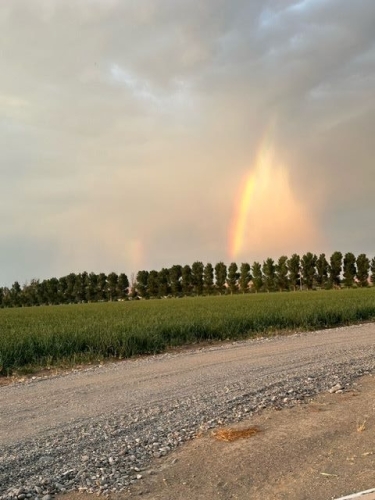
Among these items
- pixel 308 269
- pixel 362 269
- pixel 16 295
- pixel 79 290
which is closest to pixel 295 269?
pixel 308 269

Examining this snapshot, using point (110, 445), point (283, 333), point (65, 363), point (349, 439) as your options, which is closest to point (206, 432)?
point (110, 445)

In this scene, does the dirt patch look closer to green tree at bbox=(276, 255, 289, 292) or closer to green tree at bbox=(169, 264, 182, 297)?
green tree at bbox=(276, 255, 289, 292)

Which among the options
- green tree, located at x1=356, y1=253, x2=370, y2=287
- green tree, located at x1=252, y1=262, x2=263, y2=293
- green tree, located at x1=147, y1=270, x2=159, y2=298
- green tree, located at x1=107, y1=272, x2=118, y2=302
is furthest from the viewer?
green tree, located at x1=107, y1=272, x2=118, y2=302

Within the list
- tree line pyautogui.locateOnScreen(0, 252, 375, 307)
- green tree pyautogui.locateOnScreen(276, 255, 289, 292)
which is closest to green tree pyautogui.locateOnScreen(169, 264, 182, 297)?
tree line pyautogui.locateOnScreen(0, 252, 375, 307)

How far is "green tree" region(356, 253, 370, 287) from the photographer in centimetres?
13025

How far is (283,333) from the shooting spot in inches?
985

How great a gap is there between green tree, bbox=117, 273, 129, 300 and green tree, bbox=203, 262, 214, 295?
76.8 ft

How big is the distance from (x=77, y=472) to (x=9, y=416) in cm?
367

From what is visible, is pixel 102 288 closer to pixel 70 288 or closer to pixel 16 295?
pixel 70 288

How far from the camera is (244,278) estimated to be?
142m

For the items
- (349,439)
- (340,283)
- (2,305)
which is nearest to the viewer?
(349,439)

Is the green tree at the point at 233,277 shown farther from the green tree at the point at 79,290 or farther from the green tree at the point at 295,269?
the green tree at the point at 79,290

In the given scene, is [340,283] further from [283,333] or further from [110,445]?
[110,445]

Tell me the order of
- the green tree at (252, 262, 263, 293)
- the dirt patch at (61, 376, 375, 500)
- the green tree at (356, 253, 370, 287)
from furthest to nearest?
the green tree at (252, 262, 263, 293) < the green tree at (356, 253, 370, 287) < the dirt patch at (61, 376, 375, 500)
